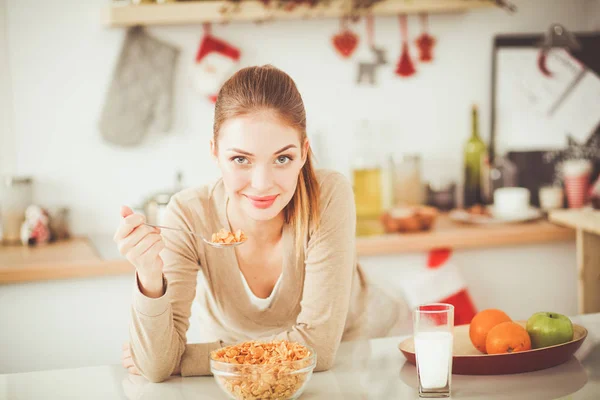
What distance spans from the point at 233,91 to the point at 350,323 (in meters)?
0.68

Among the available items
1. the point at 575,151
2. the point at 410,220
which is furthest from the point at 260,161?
the point at 575,151

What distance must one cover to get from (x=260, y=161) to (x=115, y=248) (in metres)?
1.43

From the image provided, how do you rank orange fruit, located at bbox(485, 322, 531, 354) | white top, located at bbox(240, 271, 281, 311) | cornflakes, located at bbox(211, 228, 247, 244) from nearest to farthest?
orange fruit, located at bbox(485, 322, 531, 354)
cornflakes, located at bbox(211, 228, 247, 244)
white top, located at bbox(240, 271, 281, 311)

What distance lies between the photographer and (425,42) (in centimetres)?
307

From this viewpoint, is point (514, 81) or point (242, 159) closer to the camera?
point (242, 159)

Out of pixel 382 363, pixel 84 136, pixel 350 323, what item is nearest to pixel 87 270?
pixel 84 136

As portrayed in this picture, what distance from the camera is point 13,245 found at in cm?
271

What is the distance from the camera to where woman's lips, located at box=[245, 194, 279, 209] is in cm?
134

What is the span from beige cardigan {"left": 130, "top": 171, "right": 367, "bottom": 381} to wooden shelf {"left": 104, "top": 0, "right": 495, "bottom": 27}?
1.32 m

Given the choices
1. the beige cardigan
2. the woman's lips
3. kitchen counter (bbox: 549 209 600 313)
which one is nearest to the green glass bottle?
kitchen counter (bbox: 549 209 600 313)

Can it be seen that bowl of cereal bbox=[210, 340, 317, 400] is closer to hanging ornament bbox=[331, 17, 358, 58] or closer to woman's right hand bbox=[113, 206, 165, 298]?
woman's right hand bbox=[113, 206, 165, 298]

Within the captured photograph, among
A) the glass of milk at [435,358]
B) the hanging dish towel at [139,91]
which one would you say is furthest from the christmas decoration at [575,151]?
the glass of milk at [435,358]

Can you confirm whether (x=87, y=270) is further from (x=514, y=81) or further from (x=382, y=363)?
(x=514, y=81)

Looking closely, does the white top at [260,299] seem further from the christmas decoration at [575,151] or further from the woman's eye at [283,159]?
the christmas decoration at [575,151]
